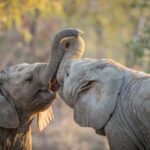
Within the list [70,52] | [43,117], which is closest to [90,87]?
[70,52]

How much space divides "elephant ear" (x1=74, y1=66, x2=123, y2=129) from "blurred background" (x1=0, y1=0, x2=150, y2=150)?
19.7 feet

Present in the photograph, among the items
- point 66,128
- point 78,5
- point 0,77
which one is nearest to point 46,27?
point 78,5

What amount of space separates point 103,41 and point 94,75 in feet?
76.6

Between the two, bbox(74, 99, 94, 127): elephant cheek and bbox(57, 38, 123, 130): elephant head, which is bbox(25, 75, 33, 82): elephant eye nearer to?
bbox(57, 38, 123, 130): elephant head

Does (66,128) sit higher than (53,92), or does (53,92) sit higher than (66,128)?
(53,92)

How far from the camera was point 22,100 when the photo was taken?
34.1 ft

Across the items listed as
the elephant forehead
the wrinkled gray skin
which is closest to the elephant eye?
the elephant forehead

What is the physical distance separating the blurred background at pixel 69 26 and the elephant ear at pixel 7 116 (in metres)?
4.49

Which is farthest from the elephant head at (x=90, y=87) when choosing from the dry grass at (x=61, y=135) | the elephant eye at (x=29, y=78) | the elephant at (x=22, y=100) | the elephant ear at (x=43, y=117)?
the dry grass at (x=61, y=135)

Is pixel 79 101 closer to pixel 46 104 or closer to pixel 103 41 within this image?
pixel 46 104

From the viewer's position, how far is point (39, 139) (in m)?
19.4

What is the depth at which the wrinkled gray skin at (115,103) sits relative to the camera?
8469 mm

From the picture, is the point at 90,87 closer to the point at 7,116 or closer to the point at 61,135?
the point at 7,116

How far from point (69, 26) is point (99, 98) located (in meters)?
19.1
